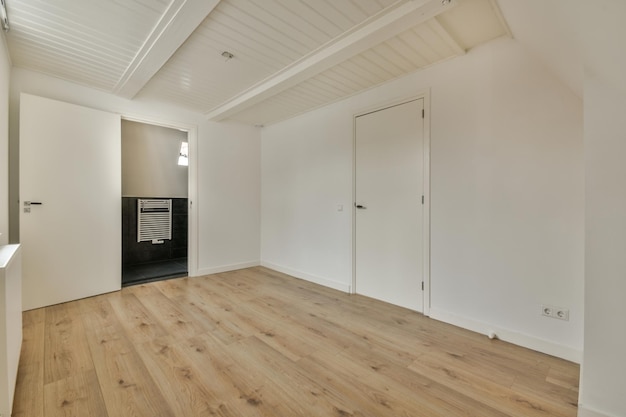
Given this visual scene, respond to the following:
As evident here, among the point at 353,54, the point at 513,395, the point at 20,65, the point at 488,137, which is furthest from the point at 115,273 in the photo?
the point at 488,137

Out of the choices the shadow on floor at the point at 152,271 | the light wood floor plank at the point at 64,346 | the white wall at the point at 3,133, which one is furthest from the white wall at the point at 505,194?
the shadow on floor at the point at 152,271

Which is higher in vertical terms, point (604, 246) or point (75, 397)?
point (604, 246)

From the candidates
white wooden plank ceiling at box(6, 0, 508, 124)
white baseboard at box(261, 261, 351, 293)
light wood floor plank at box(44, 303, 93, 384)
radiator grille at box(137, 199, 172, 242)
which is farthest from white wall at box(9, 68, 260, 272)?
light wood floor plank at box(44, 303, 93, 384)

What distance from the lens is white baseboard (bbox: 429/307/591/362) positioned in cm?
186

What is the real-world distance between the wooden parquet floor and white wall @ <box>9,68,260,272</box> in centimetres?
147

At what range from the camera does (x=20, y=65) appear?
2662 millimetres

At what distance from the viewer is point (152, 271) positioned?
4250 mm

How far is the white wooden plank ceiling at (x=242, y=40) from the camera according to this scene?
71.8 inches

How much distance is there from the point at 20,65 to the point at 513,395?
16.1 ft

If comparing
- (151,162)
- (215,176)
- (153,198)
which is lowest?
(153,198)

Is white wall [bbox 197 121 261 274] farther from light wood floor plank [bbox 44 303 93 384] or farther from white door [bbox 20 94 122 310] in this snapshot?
light wood floor plank [bbox 44 303 93 384]

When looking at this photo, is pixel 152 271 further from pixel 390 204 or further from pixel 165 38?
pixel 390 204

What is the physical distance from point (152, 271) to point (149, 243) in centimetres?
81

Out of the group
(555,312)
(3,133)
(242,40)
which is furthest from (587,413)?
(3,133)
